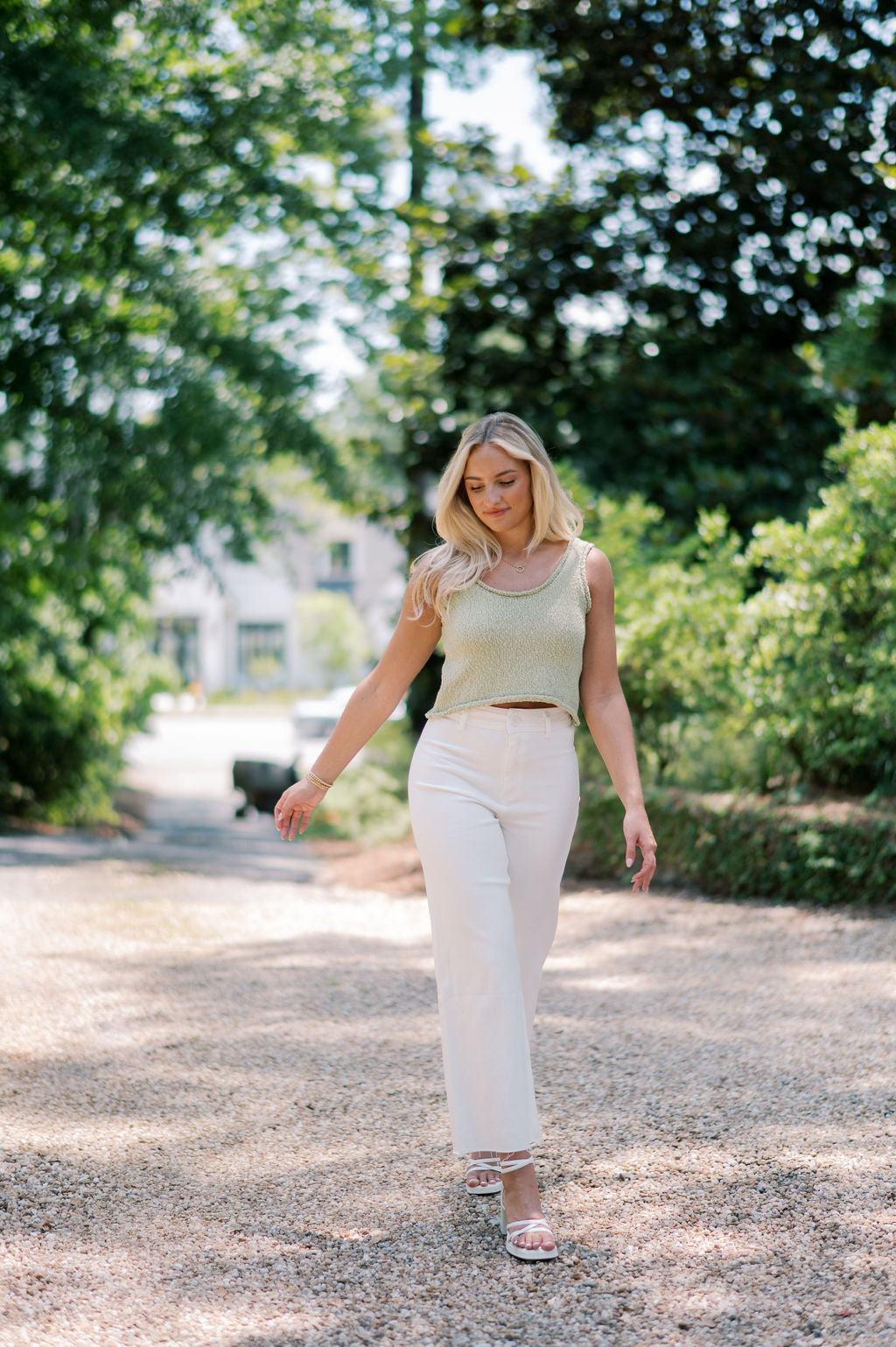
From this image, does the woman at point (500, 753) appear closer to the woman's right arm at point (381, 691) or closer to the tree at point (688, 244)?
the woman's right arm at point (381, 691)

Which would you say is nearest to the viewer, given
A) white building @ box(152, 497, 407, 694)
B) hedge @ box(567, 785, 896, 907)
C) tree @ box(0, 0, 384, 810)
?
hedge @ box(567, 785, 896, 907)

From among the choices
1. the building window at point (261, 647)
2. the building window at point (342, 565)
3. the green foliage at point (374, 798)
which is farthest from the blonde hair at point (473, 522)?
the building window at point (342, 565)

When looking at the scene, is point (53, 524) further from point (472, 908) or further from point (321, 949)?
point (472, 908)

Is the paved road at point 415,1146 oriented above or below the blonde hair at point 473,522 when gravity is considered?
below

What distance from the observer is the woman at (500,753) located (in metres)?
2.81

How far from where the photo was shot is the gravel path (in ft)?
8.24

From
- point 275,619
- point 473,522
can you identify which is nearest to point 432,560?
point 473,522

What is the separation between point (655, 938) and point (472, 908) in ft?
11.7

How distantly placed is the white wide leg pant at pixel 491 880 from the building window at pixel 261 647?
47.4m

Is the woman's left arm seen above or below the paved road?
above

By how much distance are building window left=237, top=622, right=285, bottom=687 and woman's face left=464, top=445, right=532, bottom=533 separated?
4725 cm

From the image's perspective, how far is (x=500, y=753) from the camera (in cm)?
292

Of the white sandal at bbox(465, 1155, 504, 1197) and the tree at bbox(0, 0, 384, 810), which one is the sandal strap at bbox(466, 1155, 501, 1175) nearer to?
the white sandal at bbox(465, 1155, 504, 1197)

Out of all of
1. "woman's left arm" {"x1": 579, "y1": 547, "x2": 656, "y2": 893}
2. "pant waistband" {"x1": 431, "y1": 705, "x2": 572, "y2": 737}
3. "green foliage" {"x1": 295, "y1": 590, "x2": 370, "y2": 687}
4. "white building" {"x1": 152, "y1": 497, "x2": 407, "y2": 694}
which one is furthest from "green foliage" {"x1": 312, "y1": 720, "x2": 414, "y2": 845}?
"white building" {"x1": 152, "y1": 497, "x2": 407, "y2": 694}
